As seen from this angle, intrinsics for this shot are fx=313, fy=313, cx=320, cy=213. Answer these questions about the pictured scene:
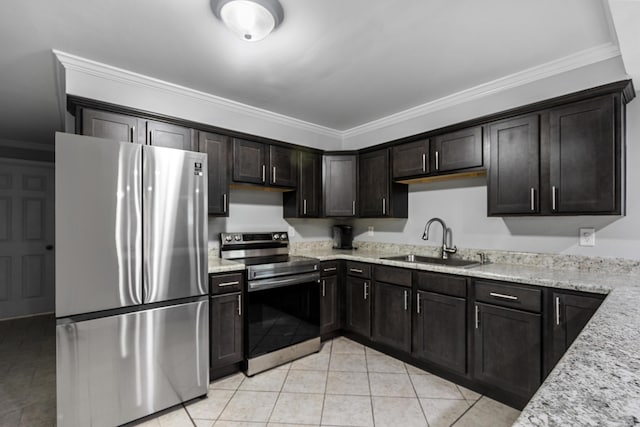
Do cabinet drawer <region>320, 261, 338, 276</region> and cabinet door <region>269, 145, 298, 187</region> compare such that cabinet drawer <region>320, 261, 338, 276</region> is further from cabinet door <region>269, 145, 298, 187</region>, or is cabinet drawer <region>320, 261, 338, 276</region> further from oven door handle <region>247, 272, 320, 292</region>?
cabinet door <region>269, 145, 298, 187</region>

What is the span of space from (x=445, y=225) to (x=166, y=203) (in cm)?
252

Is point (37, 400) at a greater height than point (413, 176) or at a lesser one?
lesser

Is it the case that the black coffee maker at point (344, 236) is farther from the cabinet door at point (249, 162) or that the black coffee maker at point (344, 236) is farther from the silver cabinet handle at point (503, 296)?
the silver cabinet handle at point (503, 296)

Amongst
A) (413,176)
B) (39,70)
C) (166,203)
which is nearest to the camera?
(166,203)

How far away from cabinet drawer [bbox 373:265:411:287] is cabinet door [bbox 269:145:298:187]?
1.27 meters

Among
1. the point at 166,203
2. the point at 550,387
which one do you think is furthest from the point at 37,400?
the point at 550,387

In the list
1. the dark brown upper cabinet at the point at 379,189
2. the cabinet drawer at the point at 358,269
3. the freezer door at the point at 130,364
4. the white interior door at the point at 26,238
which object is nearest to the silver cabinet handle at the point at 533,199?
the dark brown upper cabinet at the point at 379,189

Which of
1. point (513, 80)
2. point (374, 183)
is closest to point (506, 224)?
point (513, 80)

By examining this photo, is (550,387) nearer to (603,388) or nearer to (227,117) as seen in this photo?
(603,388)

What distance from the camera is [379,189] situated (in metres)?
3.44

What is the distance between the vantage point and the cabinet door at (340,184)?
3.62m

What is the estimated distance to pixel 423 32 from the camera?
6.61ft

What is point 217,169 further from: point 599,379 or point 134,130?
point 599,379

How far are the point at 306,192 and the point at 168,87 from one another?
5.43 ft
